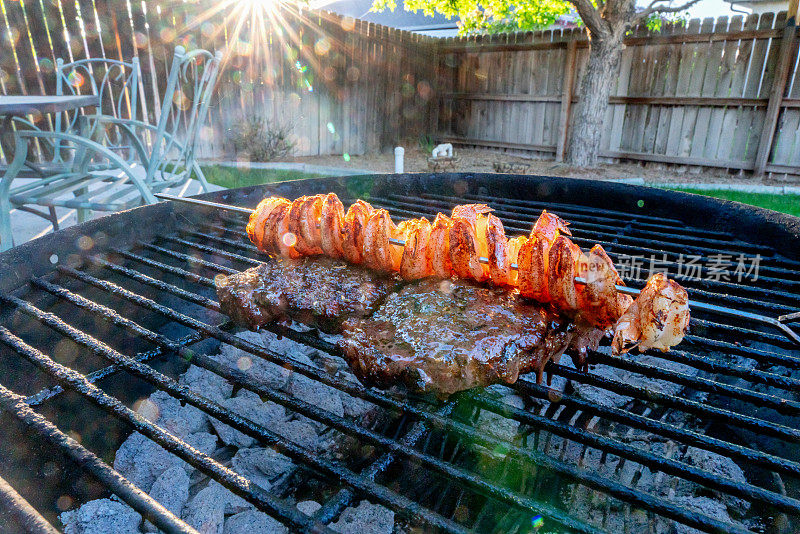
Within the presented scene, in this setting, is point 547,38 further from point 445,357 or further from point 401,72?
point 445,357

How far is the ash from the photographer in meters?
1.71

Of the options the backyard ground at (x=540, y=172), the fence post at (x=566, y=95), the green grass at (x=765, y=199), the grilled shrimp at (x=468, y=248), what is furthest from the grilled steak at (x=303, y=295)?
the fence post at (x=566, y=95)

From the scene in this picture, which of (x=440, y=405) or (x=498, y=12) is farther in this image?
(x=498, y=12)

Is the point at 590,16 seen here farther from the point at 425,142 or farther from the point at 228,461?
the point at 228,461

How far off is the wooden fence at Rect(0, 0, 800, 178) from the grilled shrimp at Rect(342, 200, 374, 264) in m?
8.30

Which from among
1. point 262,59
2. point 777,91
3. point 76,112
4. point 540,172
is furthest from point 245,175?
point 777,91

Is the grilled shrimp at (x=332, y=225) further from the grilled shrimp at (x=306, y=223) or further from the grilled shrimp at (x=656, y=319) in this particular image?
the grilled shrimp at (x=656, y=319)

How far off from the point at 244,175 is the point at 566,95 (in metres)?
8.14

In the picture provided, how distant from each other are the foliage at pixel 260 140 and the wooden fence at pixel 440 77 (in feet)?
0.64

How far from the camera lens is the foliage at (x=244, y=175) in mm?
8148

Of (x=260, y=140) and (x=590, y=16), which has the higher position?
(x=590, y=16)

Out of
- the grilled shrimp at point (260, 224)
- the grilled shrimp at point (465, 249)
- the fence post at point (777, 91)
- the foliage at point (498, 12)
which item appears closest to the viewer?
the grilled shrimp at point (465, 249)

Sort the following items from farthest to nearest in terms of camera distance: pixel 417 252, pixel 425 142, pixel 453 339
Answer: pixel 425 142 < pixel 417 252 < pixel 453 339

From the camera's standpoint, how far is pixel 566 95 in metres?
11.7
